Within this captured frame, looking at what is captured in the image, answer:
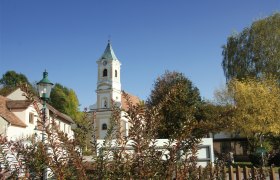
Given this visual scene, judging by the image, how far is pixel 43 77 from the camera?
28.9 ft

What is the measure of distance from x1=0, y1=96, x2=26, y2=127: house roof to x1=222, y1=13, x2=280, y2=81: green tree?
21.3 meters

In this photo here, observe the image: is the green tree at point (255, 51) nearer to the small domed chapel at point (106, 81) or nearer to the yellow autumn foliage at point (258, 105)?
the yellow autumn foliage at point (258, 105)

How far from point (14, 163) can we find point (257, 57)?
32.3m

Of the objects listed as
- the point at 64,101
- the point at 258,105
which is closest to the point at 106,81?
the point at 64,101

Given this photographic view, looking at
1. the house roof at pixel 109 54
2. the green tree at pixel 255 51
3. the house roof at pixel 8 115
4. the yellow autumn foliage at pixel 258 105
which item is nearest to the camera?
the house roof at pixel 8 115

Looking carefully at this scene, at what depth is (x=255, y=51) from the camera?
106 feet

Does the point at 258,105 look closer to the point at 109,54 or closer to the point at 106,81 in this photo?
the point at 106,81

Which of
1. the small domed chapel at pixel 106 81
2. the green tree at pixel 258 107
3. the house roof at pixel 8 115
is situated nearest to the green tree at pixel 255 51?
the green tree at pixel 258 107

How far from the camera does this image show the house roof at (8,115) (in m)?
27.9

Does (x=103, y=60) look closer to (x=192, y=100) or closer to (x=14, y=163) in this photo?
(x=192, y=100)

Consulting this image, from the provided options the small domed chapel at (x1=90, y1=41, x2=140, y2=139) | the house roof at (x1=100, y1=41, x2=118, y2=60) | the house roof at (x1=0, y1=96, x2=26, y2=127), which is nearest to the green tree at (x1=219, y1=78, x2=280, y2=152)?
the house roof at (x1=0, y1=96, x2=26, y2=127)

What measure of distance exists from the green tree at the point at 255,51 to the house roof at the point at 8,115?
21278 mm

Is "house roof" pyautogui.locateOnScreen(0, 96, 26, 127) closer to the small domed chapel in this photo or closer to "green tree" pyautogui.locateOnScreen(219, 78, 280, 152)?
"green tree" pyautogui.locateOnScreen(219, 78, 280, 152)

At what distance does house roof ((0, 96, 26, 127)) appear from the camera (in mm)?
27875
